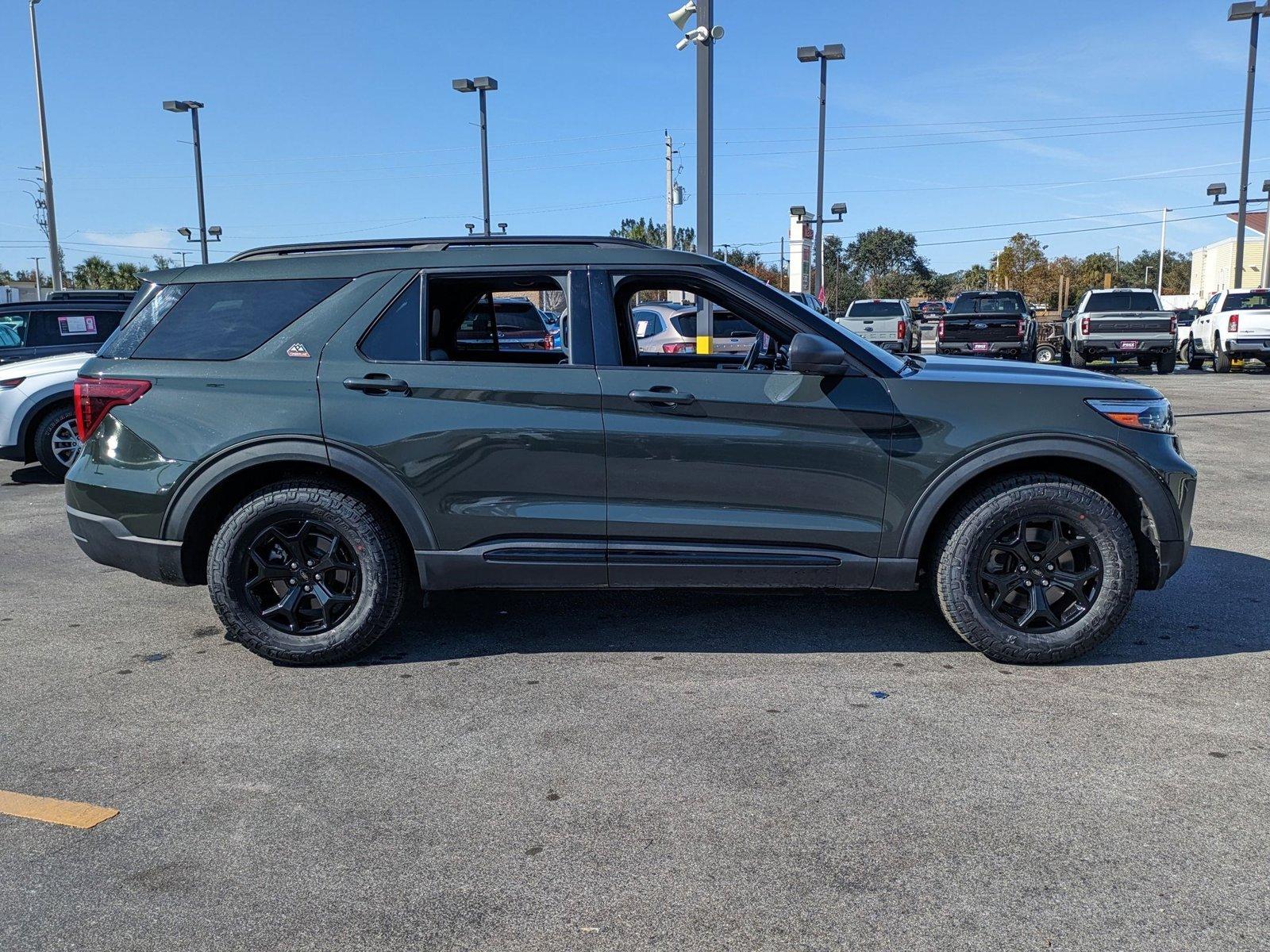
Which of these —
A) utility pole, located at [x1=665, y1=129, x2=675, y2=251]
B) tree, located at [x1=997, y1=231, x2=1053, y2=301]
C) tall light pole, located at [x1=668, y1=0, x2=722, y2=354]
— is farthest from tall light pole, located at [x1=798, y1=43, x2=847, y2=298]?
tree, located at [x1=997, y1=231, x2=1053, y2=301]

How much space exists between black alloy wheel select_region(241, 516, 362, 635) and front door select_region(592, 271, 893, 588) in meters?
1.20

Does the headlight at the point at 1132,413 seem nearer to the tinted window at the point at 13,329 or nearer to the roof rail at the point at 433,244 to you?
the roof rail at the point at 433,244

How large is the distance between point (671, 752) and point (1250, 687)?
240cm

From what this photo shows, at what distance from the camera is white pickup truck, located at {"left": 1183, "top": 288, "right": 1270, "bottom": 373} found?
76.0 ft

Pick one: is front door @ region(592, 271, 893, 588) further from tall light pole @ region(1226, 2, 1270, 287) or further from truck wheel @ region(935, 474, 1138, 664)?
tall light pole @ region(1226, 2, 1270, 287)

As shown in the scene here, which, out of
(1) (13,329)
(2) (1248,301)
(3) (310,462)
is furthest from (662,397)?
(2) (1248,301)

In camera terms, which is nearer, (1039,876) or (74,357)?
(1039,876)

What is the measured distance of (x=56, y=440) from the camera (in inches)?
388

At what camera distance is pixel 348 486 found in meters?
4.54

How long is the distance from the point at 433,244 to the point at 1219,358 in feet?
80.2

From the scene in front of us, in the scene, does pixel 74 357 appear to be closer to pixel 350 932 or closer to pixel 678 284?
pixel 678 284

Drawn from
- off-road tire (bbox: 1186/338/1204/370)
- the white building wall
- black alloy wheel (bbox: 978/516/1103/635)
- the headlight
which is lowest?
black alloy wheel (bbox: 978/516/1103/635)

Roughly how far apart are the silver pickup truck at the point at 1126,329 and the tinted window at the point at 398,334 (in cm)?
2148

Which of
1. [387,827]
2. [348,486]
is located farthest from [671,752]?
[348,486]
